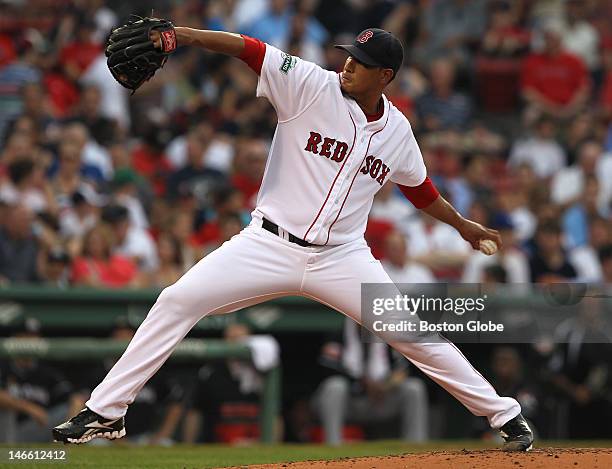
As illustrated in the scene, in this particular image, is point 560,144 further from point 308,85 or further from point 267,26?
point 308,85

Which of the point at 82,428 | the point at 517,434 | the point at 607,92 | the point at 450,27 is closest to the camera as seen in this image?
the point at 82,428

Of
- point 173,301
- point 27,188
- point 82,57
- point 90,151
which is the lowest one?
point 173,301

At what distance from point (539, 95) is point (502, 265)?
12.3 ft

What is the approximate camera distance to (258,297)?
5828mm

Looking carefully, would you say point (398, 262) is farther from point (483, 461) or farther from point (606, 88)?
point (606, 88)

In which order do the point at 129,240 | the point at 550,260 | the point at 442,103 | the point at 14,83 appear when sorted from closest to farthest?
the point at 129,240 < the point at 550,260 < the point at 14,83 < the point at 442,103

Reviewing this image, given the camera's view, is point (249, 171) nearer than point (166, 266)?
No

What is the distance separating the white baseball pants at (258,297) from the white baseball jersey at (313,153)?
4.8 inches

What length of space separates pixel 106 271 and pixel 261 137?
275cm

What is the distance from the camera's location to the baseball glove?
5.34 m

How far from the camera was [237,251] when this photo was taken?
5742 mm

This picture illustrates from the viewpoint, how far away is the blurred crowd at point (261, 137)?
398 inches

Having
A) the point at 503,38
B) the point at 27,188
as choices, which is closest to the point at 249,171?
the point at 27,188

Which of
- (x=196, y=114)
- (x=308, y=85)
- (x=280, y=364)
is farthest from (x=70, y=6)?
(x=308, y=85)
